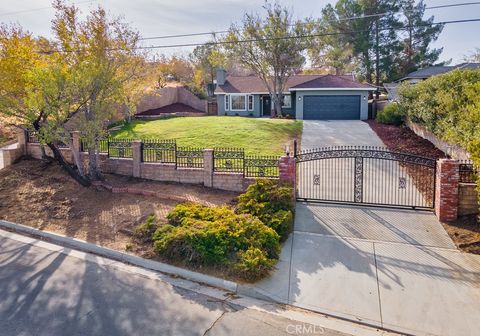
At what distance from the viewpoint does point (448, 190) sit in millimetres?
9336

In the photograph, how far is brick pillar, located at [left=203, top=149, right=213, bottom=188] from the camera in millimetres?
11422

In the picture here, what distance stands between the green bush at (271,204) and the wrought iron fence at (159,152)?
339 centimetres

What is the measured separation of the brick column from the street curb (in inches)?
164

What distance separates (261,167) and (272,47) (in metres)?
20.7

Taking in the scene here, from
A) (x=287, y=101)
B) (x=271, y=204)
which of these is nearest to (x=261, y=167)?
(x=271, y=204)

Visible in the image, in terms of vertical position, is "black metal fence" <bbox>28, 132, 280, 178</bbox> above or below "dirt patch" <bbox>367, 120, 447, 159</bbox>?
below

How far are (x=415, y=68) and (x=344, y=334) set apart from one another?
142 feet

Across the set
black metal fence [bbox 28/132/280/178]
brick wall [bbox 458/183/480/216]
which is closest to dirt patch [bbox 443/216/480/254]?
brick wall [bbox 458/183/480/216]

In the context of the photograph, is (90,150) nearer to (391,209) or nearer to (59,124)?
(59,124)

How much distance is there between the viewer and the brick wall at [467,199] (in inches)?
368

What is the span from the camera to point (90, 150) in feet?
40.2

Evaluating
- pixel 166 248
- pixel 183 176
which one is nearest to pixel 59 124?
pixel 183 176

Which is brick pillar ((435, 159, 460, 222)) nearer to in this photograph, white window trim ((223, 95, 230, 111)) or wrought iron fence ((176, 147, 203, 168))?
wrought iron fence ((176, 147, 203, 168))

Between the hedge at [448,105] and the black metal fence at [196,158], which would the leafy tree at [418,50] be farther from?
the black metal fence at [196,158]
